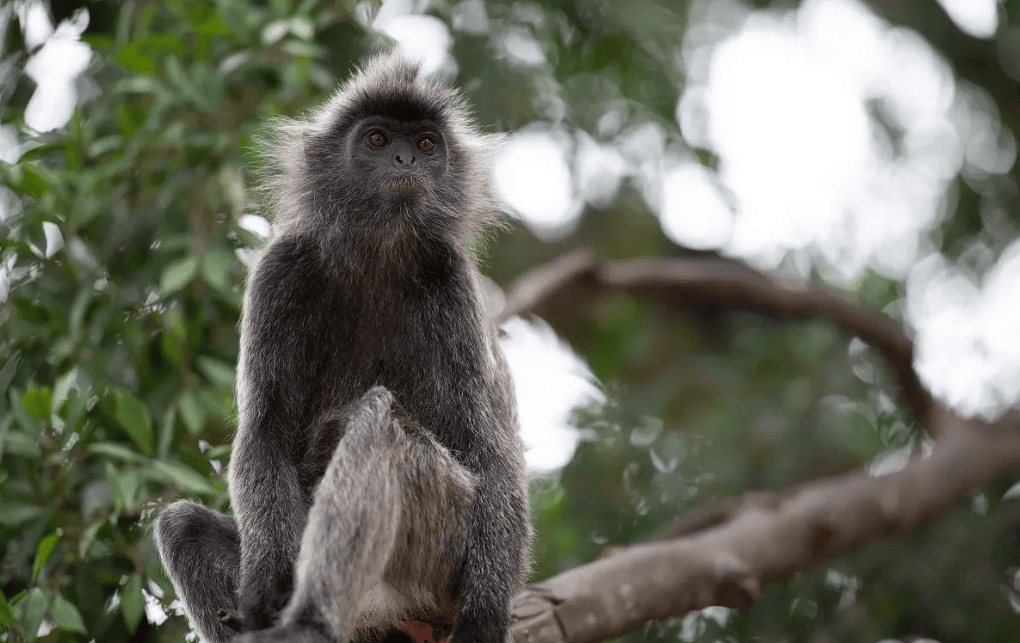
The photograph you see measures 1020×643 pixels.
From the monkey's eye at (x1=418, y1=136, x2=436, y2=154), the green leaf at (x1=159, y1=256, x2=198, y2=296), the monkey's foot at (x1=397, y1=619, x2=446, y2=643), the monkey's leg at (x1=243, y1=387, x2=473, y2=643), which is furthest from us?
the green leaf at (x1=159, y1=256, x2=198, y2=296)

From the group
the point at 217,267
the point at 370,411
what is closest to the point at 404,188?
the point at 370,411

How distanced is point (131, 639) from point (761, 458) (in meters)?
4.67

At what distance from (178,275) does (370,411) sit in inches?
54.7

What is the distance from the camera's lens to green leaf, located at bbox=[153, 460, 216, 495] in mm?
3801

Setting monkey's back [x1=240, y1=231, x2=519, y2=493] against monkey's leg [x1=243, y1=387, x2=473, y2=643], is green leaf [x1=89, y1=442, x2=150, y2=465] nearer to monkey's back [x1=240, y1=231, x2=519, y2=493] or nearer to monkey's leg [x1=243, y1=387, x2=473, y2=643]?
monkey's back [x1=240, y1=231, x2=519, y2=493]

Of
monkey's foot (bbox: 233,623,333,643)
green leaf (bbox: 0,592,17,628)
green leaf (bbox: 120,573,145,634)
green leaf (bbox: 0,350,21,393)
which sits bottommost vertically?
green leaf (bbox: 120,573,145,634)

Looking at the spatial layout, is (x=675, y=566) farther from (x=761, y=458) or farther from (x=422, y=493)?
(x=761, y=458)

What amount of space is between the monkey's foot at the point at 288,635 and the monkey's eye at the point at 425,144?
1841mm

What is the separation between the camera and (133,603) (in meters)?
3.69

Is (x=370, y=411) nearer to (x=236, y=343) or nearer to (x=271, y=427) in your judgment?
(x=271, y=427)

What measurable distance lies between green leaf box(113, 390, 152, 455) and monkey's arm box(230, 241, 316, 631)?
0.56 meters

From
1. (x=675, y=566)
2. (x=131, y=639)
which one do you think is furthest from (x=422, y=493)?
(x=675, y=566)

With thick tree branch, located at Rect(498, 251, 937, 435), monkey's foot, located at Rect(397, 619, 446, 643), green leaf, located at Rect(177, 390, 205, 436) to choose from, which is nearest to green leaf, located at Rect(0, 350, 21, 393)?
green leaf, located at Rect(177, 390, 205, 436)

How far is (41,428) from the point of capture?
3920 mm
